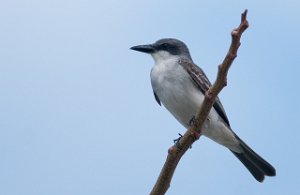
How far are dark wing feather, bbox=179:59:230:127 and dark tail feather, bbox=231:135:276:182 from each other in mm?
504

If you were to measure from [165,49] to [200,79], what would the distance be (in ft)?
4.10

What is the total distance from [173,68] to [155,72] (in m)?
0.29

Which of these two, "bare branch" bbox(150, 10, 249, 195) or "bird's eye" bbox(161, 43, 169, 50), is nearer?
"bare branch" bbox(150, 10, 249, 195)

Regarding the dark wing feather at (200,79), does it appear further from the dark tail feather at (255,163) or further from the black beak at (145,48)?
the black beak at (145,48)

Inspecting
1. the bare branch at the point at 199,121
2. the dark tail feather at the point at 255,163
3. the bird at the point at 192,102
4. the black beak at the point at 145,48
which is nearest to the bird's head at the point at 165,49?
the black beak at the point at 145,48

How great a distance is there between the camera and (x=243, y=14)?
3598 millimetres

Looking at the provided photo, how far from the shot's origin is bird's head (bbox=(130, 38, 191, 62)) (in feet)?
28.5

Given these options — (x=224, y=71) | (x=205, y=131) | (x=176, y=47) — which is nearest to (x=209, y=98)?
(x=224, y=71)

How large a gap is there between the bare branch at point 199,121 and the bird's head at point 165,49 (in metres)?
4.26

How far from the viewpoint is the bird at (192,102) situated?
774cm

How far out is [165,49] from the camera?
8.87 metres

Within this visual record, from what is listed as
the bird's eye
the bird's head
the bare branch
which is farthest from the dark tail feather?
the bare branch

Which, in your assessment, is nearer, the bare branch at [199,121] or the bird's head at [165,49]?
the bare branch at [199,121]

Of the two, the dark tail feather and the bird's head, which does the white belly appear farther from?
the bird's head
